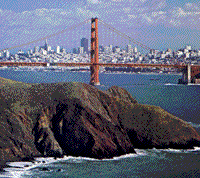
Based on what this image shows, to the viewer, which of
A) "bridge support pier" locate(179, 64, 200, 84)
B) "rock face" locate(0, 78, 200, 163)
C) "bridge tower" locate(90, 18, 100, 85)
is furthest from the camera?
"bridge support pier" locate(179, 64, 200, 84)

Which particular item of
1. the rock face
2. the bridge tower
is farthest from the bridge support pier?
the rock face

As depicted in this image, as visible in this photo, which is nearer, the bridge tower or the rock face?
the rock face

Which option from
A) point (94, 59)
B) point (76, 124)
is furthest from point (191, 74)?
point (76, 124)

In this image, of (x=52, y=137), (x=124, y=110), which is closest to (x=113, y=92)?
(x=124, y=110)

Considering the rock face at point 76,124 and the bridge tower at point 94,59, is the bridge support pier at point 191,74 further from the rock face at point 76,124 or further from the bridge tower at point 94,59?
the rock face at point 76,124

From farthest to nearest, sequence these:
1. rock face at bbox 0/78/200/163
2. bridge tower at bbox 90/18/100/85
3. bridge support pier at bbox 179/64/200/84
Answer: bridge support pier at bbox 179/64/200/84 → bridge tower at bbox 90/18/100/85 → rock face at bbox 0/78/200/163

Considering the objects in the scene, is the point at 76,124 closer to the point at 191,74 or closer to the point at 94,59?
the point at 94,59

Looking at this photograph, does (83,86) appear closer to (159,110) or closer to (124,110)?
(124,110)

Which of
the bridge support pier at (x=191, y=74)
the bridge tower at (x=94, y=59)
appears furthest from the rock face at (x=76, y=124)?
the bridge support pier at (x=191, y=74)

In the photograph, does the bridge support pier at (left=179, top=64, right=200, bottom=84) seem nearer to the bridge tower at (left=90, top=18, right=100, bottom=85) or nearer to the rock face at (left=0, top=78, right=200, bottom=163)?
the bridge tower at (left=90, top=18, right=100, bottom=85)
